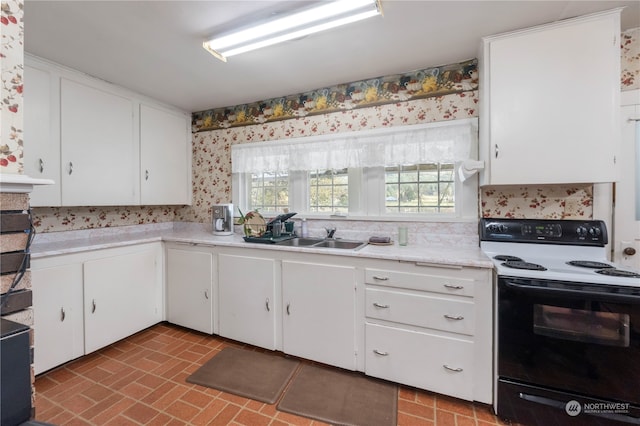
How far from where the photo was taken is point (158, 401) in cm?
169

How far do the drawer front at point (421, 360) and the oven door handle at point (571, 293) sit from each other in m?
0.46

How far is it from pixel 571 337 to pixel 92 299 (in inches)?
127

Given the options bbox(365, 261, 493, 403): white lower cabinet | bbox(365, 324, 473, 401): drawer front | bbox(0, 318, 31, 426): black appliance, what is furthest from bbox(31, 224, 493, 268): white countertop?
bbox(0, 318, 31, 426): black appliance

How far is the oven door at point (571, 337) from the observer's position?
1287 mm

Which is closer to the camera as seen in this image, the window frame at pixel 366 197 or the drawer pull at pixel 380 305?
the drawer pull at pixel 380 305

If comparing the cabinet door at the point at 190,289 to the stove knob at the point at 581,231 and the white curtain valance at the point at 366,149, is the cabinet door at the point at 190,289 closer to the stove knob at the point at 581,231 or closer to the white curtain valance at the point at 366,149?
the white curtain valance at the point at 366,149

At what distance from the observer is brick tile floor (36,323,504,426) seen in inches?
61.0

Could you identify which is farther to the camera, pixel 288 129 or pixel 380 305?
pixel 288 129

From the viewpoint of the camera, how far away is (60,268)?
196cm

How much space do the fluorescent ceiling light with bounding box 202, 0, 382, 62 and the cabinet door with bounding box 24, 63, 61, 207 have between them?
1384 millimetres

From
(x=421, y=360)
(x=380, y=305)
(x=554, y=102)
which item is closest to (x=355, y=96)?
(x=554, y=102)

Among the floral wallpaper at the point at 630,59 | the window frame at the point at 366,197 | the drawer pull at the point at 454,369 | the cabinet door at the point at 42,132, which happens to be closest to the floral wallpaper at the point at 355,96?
the window frame at the point at 366,197

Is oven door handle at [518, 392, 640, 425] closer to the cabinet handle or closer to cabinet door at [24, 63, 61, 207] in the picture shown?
the cabinet handle

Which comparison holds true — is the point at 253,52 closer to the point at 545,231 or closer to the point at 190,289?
the point at 190,289
